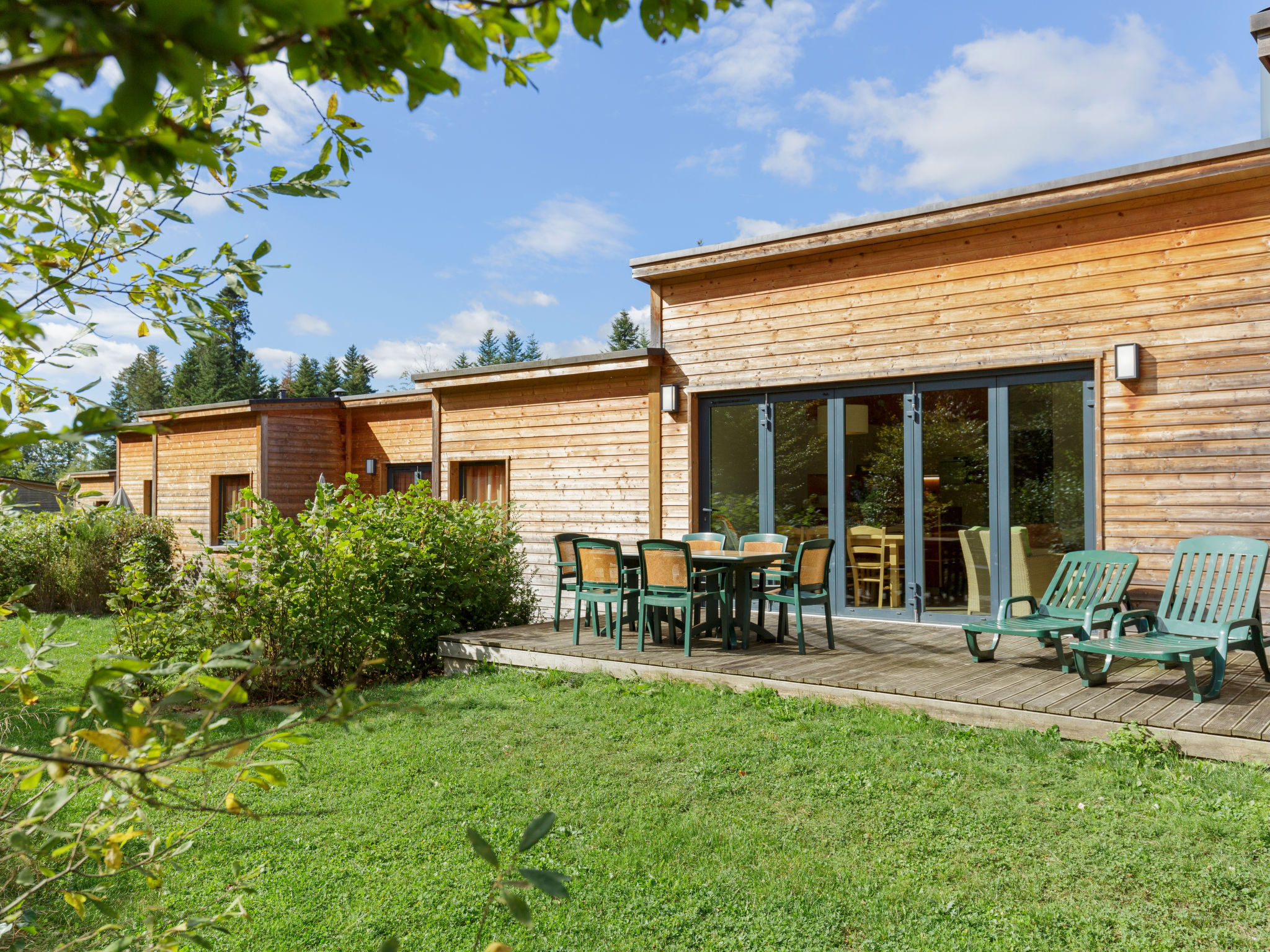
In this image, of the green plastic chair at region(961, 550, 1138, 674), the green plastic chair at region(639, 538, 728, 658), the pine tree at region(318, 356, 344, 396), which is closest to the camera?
the green plastic chair at region(961, 550, 1138, 674)

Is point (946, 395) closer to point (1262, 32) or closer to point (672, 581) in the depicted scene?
point (672, 581)

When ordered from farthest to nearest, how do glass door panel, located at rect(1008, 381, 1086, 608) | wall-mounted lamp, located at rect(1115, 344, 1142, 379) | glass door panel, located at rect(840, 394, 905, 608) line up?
glass door panel, located at rect(840, 394, 905, 608), glass door panel, located at rect(1008, 381, 1086, 608), wall-mounted lamp, located at rect(1115, 344, 1142, 379)

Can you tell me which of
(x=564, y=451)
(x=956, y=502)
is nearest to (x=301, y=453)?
(x=564, y=451)

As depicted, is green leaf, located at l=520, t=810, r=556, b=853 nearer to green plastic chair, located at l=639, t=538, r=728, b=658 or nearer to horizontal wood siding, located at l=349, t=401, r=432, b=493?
green plastic chair, located at l=639, t=538, r=728, b=658

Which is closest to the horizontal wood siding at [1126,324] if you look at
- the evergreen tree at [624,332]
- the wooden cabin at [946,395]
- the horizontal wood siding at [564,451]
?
the wooden cabin at [946,395]

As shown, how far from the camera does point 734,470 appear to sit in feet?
29.8

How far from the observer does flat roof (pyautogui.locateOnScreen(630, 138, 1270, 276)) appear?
6480mm

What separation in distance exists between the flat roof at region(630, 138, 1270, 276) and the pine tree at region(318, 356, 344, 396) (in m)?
56.9

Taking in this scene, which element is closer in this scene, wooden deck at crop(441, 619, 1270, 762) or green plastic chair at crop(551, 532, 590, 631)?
wooden deck at crop(441, 619, 1270, 762)

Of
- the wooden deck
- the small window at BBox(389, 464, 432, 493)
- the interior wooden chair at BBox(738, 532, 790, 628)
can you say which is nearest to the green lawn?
the wooden deck

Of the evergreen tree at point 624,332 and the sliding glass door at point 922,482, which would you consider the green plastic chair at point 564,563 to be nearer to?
the sliding glass door at point 922,482

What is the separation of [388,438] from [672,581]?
10571mm

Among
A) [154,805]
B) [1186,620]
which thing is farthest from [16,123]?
[1186,620]

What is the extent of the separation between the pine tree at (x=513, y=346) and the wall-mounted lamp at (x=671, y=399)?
2495 inches
